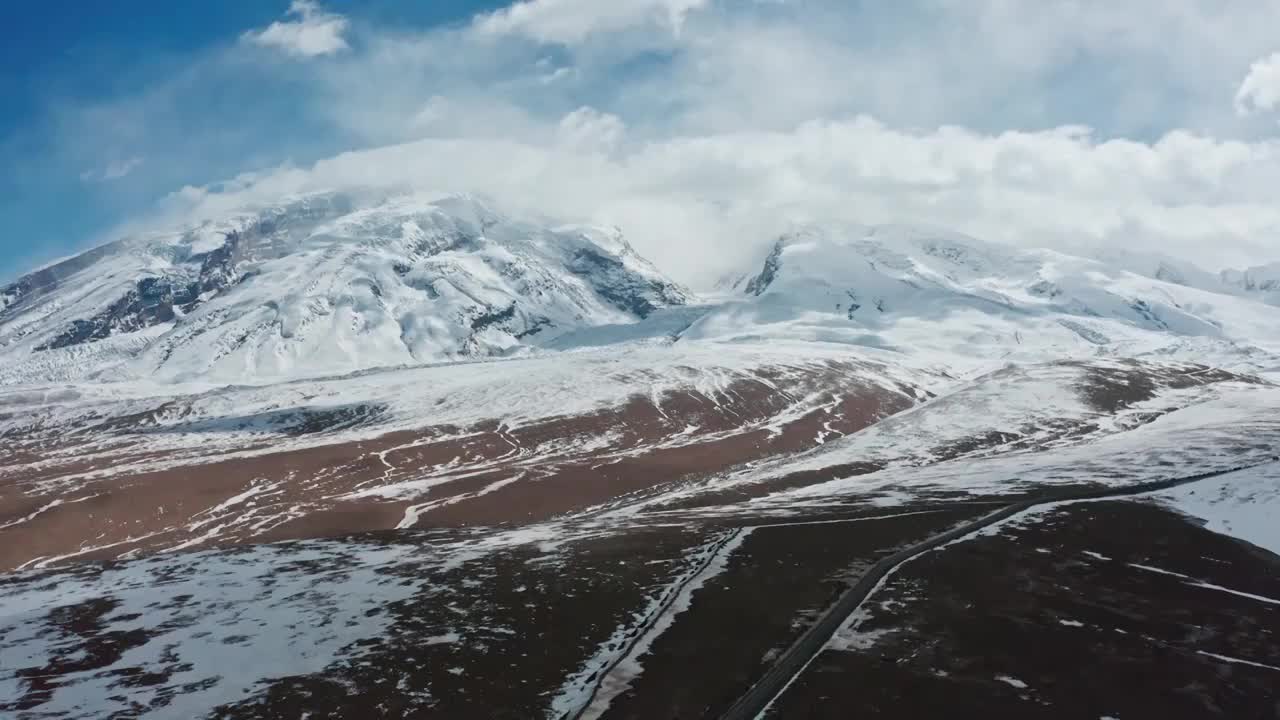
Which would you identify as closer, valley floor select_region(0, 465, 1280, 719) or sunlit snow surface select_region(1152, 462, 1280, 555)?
valley floor select_region(0, 465, 1280, 719)

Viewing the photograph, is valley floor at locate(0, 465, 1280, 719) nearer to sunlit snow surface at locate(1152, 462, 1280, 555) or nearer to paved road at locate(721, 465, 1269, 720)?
paved road at locate(721, 465, 1269, 720)

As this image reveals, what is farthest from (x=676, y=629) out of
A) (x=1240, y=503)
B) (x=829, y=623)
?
(x=1240, y=503)

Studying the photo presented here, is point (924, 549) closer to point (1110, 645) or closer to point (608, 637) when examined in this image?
point (1110, 645)

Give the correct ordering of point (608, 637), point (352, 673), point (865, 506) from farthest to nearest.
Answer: point (865, 506) < point (608, 637) < point (352, 673)

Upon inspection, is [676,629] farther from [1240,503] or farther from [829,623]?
[1240,503]

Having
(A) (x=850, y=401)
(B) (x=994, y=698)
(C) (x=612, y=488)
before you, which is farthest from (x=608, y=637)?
(A) (x=850, y=401)

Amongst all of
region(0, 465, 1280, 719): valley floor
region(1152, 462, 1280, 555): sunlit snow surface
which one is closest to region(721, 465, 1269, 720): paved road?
region(0, 465, 1280, 719): valley floor

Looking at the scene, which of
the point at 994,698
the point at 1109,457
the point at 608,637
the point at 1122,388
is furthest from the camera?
the point at 1122,388

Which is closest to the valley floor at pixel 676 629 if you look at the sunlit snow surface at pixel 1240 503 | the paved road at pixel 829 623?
the paved road at pixel 829 623

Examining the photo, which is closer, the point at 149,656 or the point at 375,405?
the point at 149,656
